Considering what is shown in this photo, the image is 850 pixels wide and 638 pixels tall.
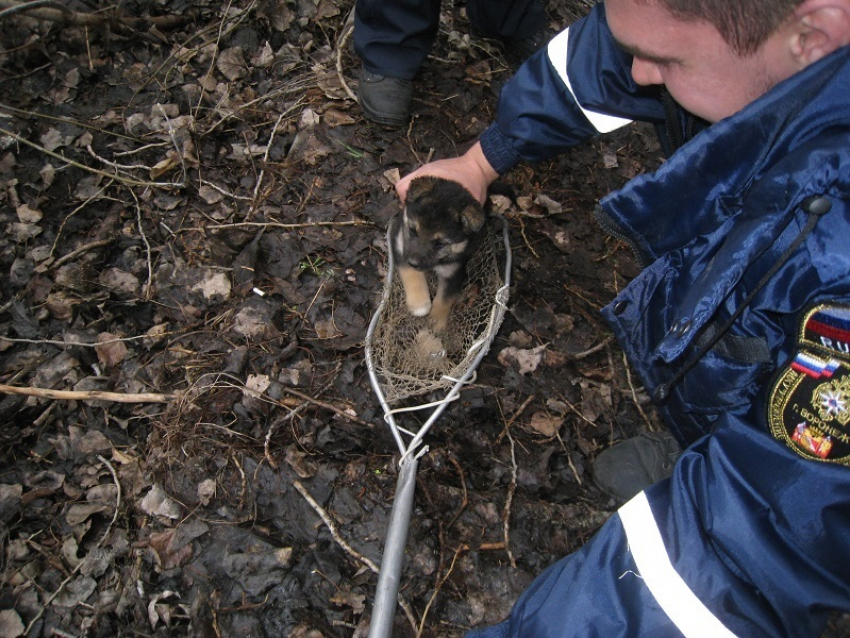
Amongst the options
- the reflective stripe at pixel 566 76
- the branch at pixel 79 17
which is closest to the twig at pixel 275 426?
the reflective stripe at pixel 566 76

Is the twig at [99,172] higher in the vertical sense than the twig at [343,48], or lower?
lower

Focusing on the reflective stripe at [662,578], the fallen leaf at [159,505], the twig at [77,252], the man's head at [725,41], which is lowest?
the fallen leaf at [159,505]

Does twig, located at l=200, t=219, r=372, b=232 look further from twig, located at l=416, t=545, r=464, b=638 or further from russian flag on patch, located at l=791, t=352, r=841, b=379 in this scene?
russian flag on patch, located at l=791, t=352, r=841, b=379

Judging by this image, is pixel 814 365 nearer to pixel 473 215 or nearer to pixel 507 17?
pixel 473 215

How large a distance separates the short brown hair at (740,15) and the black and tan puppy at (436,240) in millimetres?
1491

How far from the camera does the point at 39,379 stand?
3.34 metres

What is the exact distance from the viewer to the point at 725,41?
180 cm

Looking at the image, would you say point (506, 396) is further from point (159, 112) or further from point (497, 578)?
point (159, 112)

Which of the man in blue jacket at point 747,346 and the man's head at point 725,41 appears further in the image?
the man's head at point 725,41

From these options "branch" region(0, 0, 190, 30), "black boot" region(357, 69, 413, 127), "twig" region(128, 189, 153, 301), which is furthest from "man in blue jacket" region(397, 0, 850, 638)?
"branch" region(0, 0, 190, 30)

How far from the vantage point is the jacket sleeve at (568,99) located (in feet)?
9.32

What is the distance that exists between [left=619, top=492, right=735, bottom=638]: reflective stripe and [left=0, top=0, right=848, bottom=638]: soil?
4.30 feet

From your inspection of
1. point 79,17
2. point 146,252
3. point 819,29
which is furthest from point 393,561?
point 79,17

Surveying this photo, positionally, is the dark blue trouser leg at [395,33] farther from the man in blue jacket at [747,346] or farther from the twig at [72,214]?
the man in blue jacket at [747,346]
